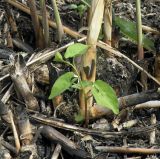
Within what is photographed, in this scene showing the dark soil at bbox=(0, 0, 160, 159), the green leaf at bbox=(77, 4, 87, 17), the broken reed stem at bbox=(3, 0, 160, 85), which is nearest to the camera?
the dark soil at bbox=(0, 0, 160, 159)

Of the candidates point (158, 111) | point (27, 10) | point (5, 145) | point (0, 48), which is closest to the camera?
point (5, 145)

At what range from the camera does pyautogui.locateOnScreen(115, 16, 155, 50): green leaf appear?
141cm

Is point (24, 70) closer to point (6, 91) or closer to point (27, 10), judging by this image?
point (6, 91)

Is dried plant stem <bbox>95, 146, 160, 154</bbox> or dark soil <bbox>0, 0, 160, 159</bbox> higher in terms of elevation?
dark soil <bbox>0, 0, 160, 159</bbox>

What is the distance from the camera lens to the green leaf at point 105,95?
1.09m

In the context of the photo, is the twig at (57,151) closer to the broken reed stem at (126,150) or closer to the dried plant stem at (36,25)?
the broken reed stem at (126,150)

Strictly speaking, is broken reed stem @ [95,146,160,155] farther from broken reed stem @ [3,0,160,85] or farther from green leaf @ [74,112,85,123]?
broken reed stem @ [3,0,160,85]

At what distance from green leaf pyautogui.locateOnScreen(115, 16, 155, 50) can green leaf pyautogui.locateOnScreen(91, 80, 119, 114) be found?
1.16 ft

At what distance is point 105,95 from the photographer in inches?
43.5

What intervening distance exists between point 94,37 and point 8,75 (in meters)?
0.30

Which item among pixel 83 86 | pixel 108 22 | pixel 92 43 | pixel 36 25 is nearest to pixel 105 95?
pixel 83 86

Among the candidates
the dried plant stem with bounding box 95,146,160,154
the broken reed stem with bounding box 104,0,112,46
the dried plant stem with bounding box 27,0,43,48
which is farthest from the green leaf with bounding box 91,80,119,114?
the dried plant stem with bounding box 27,0,43,48

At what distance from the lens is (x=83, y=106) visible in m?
1.23

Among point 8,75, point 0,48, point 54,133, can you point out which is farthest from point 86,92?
point 0,48
